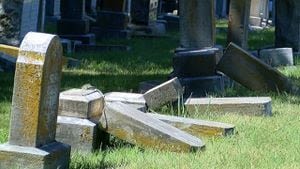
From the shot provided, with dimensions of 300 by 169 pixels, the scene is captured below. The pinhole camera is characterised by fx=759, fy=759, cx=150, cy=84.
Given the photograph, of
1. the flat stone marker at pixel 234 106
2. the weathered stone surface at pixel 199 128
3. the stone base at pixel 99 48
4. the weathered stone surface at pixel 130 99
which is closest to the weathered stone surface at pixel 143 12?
the stone base at pixel 99 48

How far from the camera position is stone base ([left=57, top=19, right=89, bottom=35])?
15141 mm

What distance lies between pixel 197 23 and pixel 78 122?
3.70 meters

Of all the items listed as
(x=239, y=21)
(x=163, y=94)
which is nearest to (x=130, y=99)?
(x=163, y=94)

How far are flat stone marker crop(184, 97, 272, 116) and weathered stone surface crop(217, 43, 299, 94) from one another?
1.20 metres

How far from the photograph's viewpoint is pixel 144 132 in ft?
16.6

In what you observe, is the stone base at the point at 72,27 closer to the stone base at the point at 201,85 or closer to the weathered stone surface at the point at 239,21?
the weathered stone surface at the point at 239,21

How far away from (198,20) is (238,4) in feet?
6.87

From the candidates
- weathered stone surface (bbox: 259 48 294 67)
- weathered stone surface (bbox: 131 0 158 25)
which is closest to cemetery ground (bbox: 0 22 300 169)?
weathered stone surface (bbox: 259 48 294 67)

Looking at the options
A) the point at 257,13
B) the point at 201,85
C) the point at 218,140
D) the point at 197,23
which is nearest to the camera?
the point at 218,140

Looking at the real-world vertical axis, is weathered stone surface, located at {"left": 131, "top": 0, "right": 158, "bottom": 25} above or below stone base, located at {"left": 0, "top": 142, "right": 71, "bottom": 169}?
above

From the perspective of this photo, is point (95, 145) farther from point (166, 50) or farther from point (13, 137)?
point (166, 50)

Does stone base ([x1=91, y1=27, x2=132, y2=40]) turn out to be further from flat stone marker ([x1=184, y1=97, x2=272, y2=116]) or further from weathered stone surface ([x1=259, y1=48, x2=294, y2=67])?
flat stone marker ([x1=184, y1=97, x2=272, y2=116])

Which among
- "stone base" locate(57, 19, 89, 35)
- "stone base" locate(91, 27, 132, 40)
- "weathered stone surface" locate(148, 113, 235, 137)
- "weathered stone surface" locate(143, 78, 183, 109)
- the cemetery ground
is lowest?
the cemetery ground

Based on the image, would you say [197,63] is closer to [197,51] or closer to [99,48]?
[197,51]
